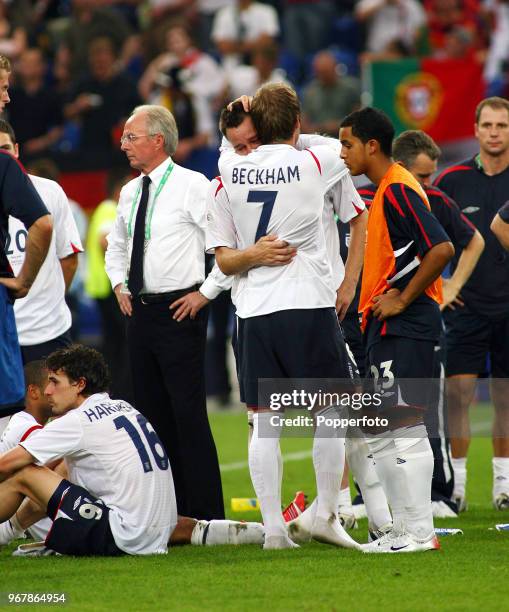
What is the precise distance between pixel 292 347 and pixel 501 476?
8.93ft

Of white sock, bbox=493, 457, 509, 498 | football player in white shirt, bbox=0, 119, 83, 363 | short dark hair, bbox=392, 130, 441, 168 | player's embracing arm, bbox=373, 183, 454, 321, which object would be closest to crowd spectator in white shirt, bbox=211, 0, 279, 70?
short dark hair, bbox=392, 130, 441, 168

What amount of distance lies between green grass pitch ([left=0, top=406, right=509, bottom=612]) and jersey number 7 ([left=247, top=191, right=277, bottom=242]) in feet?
5.15

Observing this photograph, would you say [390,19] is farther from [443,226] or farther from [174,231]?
[174,231]

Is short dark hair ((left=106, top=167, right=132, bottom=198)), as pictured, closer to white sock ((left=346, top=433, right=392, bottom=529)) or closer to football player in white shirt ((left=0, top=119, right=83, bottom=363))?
football player in white shirt ((left=0, top=119, right=83, bottom=363))

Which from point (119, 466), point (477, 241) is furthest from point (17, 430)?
point (477, 241)

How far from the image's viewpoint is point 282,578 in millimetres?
5656

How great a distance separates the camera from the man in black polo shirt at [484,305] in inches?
341

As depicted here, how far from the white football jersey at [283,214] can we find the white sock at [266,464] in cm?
54

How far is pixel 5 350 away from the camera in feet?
19.7

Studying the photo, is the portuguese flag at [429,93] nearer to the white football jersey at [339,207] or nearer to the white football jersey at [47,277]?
the white football jersey at [47,277]

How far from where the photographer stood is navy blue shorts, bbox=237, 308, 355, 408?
6.35 meters

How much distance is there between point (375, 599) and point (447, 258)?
1.80 metres

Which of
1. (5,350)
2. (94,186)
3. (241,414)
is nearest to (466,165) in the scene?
(5,350)

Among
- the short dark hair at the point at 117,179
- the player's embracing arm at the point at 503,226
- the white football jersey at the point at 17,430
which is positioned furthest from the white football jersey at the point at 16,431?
the short dark hair at the point at 117,179
